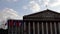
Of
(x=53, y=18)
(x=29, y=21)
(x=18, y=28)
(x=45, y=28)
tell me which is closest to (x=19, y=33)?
(x=18, y=28)

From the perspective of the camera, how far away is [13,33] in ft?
12.3

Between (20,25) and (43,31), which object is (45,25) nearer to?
(43,31)

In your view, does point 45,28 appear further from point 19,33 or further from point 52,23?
point 19,33

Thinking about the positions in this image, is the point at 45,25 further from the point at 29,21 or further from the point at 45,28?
the point at 29,21

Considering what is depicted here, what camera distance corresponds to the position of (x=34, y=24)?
3.58 meters

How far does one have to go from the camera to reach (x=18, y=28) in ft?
12.7

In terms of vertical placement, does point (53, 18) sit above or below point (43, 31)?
above

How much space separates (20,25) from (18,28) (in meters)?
0.11

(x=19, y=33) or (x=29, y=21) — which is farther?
(x=19, y=33)

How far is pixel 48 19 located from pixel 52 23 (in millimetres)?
168

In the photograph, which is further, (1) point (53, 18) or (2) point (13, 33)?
(2) point (13, 33)

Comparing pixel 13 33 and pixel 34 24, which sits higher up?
pixel 34 24

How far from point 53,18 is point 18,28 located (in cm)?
108

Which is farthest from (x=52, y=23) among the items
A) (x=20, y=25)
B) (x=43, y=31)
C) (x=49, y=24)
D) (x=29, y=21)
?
(x=20, y=25)
